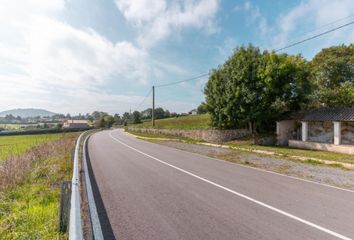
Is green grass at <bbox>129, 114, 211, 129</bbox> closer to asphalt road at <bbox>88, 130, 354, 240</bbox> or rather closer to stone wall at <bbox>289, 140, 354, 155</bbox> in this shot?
stone wall at <bbox>289, 140, 354, 155</bbox>

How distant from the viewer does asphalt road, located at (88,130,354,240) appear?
514cm

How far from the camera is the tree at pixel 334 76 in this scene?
90.6 feet

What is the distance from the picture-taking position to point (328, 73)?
3350 centimetres

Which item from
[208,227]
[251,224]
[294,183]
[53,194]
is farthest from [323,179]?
[53,194]

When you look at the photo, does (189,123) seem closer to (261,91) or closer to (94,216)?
(261,91)

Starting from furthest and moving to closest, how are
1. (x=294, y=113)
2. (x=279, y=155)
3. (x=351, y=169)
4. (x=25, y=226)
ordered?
(x=294, y=113), (x=279, y=155), (x=351, y=169), (x=25, y=226)

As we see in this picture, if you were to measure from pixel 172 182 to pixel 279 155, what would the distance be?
10575mm

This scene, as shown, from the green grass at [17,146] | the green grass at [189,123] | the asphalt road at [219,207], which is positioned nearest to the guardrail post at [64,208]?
the asphalt road at [219,207]

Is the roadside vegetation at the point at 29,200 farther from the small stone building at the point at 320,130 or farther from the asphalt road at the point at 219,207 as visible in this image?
the small stone building at the point at 320,130

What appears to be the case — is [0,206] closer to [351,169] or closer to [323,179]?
[323,179]

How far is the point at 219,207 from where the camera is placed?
21.8 feet

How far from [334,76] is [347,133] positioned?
14177mm

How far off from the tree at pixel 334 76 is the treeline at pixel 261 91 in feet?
0.29

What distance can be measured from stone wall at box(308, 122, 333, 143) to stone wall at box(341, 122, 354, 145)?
132 cm
